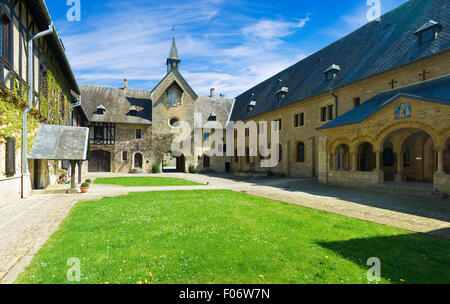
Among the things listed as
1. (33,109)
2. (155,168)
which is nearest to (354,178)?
(33,109)

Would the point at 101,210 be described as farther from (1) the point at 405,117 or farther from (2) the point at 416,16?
(2) the point at 416,16

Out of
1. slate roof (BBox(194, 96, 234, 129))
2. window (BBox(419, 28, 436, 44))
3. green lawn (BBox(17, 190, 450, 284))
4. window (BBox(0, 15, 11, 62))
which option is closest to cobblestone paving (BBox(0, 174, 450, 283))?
green lawn (BBox(17, 190, 450, 284))

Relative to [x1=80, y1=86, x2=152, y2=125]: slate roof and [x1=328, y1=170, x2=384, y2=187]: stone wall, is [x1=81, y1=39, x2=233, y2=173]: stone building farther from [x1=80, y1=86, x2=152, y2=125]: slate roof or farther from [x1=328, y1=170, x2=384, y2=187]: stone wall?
[x1=328, y1=170, x2=384, y2=187]: stone wall

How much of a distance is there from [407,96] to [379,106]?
1.49 m

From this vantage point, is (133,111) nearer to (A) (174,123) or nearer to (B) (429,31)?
(A) (174,123)

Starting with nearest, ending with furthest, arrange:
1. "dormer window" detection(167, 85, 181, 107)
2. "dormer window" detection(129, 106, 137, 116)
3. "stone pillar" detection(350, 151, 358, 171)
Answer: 1. "stone pillar" detection(350, 151, 358, 171)
2. "dormer window" detection(129, 106, 137, 116)
3. "dormer window" detection(167, 85, 181, 107)

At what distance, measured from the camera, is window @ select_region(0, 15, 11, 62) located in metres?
8.46

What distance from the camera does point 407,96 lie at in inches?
455

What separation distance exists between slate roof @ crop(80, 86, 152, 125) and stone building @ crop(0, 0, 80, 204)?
53.4ft

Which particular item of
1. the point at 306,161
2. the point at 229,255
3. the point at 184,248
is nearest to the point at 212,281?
the point at 229,255

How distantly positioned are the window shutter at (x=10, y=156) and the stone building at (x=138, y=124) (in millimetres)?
21088

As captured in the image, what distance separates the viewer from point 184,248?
179 inches

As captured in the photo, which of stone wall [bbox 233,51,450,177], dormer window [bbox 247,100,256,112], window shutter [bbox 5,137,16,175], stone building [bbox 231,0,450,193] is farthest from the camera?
dormer window [bbox 247,100,256,112]

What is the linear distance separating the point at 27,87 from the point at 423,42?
21.5 meters
